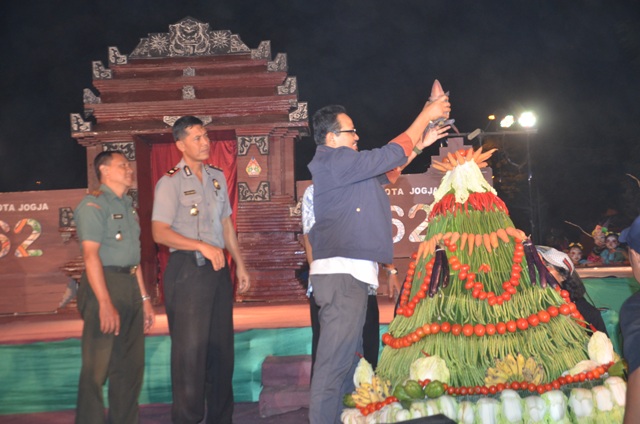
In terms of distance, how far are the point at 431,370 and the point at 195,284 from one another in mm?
1576

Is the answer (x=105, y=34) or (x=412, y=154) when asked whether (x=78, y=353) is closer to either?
(x=412, y=154)

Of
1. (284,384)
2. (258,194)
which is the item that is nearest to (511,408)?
(284,384)

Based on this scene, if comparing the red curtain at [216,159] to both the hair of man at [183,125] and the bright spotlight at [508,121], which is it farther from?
the bright spotlight at [508,121]

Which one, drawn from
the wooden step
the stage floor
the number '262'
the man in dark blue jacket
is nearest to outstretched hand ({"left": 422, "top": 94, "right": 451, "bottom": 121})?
the man in dark blue jacket

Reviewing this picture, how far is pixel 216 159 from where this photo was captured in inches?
409

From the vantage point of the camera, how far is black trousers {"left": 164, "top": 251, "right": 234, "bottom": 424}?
3963mm

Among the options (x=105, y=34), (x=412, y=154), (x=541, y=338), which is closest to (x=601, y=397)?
(x=541, y=338)

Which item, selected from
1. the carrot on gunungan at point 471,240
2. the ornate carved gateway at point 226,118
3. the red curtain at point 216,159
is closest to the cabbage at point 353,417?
the carrot on gunungan at point 471,240

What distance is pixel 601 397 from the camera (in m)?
2.97

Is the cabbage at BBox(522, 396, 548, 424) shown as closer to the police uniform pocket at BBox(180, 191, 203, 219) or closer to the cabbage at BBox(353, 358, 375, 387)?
the cabbage at BBox(353, 358, 375, 387)

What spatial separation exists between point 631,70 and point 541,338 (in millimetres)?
23621

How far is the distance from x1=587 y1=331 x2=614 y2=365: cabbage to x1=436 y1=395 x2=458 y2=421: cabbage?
689mm

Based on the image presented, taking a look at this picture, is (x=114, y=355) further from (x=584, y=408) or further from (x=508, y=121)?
(x=508, y=121)

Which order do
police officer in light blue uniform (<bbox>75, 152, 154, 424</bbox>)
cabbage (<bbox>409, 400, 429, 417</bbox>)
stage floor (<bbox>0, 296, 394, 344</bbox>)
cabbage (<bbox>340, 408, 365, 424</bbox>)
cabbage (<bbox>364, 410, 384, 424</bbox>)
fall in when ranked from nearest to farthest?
cabbage (<bbox>409, 400, 429, 417</bbox>) → cabbage (<bbox>364, 410, 384, 424</bbox>) → cabbage (<bbox>340, 408, 365, 424</bbox>) → police officer in light blue uniform (<bbox>75, 152, 154, 424</bbox>) → stage floor (<bbox>0, 296, 394, 344</bbox>)
